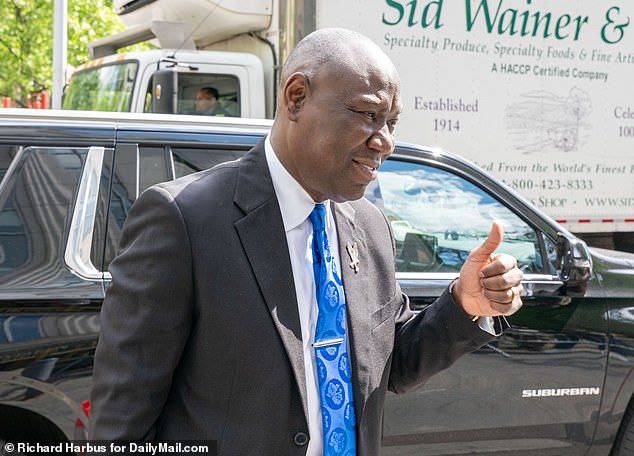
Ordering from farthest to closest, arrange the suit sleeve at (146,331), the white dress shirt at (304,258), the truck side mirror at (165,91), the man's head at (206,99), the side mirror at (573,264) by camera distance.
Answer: the man's head at (206,99) < the truck side mirror at (165,91) < the side mirror at (573,264) < the white dress shirt at (304,258) < the suit sleeve at (146,331)

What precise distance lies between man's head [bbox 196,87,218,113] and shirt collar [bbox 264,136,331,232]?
5.51 m

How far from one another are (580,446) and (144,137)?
2.40 meters

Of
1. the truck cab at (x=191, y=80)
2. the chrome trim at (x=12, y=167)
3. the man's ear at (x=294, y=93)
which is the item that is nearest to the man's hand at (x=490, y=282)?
the man's ear at (x=294, y=93)

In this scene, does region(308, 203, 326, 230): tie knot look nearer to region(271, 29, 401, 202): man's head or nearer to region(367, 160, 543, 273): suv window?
region(271, 29, 401, 202): man's head

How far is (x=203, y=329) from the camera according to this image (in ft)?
5.55

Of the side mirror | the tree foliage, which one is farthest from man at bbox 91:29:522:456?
the tree foliage

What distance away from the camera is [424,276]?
372 centimetres

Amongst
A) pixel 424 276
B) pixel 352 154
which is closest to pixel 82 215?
pixel 424 276

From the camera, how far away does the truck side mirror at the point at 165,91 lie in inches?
268

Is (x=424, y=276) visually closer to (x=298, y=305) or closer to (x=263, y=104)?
(x=298, y=305)

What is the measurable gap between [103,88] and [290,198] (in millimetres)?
6263

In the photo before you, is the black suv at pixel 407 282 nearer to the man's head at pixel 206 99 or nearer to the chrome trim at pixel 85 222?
the chrome trim at pixel 85 222

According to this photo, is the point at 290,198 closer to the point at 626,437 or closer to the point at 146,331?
the point at 146,331

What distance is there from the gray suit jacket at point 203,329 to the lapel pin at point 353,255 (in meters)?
0.20
